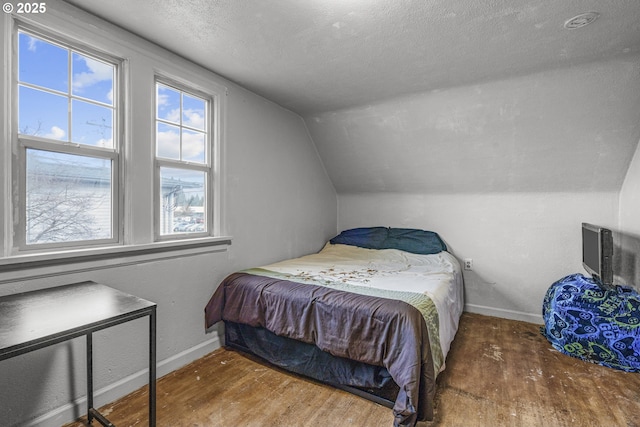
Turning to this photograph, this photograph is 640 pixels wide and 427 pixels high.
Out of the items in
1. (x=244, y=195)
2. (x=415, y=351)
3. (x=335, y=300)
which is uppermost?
(x=244, y=195)

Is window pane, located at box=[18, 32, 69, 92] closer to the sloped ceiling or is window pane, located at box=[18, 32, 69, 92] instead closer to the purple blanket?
the sloped ceiling

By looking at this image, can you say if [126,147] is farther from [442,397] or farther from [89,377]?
[442,397]

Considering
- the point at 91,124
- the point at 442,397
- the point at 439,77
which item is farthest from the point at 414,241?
the point at 91,124

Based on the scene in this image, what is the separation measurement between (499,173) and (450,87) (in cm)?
116

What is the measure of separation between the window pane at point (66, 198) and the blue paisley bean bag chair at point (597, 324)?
3.52 m

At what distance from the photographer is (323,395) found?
2074 mm

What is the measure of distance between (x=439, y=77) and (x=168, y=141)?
2.24 meters

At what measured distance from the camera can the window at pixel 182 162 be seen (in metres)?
2.39

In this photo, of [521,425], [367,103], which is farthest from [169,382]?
[367,103]

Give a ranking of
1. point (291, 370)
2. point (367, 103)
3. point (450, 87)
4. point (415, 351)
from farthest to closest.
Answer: point (367, 103)
point (450, 87)
point (291, 370)
point (415, 351)

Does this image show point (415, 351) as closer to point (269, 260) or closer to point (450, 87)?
point (269, 260)

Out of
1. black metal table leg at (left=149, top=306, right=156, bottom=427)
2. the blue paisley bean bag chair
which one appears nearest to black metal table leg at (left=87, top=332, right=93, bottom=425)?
black metal table leg at (left=149, top=306, right=156, bottom=427)

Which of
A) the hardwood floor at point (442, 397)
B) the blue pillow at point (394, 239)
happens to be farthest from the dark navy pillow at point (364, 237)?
the hardwood floor at point (442, 397)

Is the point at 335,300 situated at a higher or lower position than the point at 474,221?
lower
